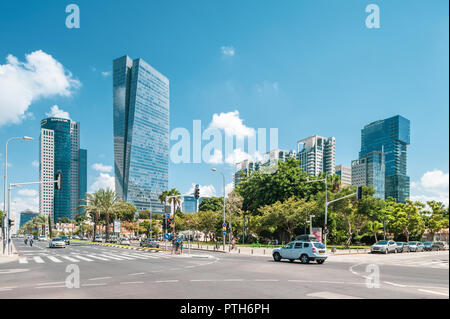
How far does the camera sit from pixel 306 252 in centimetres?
2523

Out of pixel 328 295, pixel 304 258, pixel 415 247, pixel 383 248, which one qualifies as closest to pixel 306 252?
pixel 304 258

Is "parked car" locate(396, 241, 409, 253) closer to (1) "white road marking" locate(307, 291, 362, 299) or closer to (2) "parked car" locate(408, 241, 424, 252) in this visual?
(2) "parked car" locate(408, 241, 424, 252)

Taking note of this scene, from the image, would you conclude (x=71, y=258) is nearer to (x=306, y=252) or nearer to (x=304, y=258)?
(x=304, y=258)

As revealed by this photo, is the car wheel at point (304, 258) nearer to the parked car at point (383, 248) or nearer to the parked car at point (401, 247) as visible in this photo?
the parked car at point (383, 248)

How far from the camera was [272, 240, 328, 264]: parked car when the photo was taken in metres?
24.8

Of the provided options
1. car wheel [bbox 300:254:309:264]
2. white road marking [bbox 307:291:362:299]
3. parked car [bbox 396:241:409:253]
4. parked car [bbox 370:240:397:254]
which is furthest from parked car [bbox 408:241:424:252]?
white road marking [bbox 307:291:362:299]

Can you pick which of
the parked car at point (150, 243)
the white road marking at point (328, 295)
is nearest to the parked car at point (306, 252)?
the white road marking at point (328, 295)

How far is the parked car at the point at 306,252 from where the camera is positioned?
2481cm

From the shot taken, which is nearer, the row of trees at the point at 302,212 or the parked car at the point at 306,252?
the parked car at the point at 306,252
